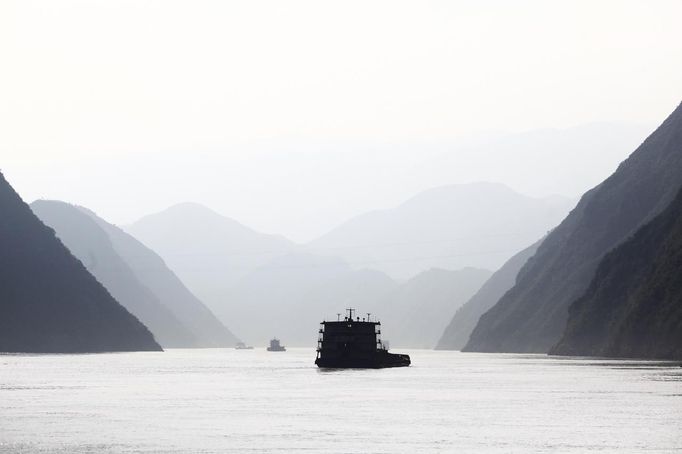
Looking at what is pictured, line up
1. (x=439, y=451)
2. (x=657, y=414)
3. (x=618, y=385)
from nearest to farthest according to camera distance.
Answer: (x=439, y=451) → (x=657, y=414) → (x=618, y=385)

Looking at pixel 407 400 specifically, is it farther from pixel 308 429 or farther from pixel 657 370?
pixel 657 370

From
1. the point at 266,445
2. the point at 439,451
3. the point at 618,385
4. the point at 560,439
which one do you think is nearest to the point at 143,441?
the point at 266,445

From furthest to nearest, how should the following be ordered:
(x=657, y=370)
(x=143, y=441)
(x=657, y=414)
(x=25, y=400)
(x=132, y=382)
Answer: (x=657, y=370), (x=132, y=382), (x=25, y=400), (x=657, y=414), (x=143, y=441)

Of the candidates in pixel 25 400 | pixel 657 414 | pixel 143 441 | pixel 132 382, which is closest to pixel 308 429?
pixel 143 441

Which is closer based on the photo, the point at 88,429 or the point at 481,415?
the point at 88,429

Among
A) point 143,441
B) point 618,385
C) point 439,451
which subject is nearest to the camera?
point 439,451

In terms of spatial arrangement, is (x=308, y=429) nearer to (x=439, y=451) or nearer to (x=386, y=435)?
(x=386, y=435)
